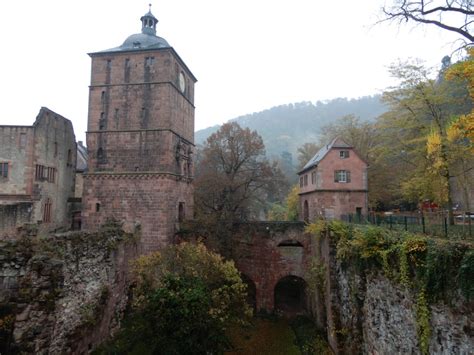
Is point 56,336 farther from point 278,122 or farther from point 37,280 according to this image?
point 278,122

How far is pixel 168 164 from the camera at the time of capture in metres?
19.6

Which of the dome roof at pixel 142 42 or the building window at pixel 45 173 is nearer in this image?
the dome roof at pixel 142 42

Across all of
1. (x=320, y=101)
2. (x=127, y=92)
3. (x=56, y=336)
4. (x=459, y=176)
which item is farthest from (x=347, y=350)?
Result: (x=320, y=101)

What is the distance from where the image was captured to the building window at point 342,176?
78.4 ft

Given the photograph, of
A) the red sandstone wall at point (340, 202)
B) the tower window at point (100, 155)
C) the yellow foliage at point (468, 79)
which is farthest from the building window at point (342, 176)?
the tower window at point (100, 155)

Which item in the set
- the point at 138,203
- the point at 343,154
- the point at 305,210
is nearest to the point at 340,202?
the point at 343,154

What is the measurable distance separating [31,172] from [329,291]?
779 inches

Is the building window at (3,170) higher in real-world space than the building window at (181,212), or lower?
higher

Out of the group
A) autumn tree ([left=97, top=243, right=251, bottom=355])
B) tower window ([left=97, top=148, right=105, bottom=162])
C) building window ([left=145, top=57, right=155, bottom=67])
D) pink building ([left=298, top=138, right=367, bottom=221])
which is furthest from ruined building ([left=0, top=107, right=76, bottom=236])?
pink building ([left=298, top=138, right=367, bottom=221])

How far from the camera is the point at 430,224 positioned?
1088 cm

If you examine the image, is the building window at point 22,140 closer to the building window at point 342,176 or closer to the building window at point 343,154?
the building window at point 342,176

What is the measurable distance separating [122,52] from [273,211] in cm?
2594

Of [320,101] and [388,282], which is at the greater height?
[320,101]

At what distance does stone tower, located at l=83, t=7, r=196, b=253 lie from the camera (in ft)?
63.8
